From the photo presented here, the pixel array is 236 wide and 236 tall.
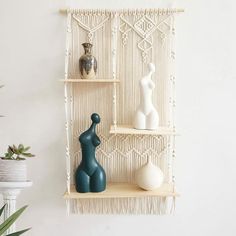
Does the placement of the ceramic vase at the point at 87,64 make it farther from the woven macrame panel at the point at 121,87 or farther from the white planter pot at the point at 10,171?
the white planter pot at the point at 10,171

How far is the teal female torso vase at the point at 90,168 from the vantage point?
1.41 metres

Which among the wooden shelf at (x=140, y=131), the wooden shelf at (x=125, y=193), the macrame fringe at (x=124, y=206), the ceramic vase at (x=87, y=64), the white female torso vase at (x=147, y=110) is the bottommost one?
the macrame fringe at (x=124, y=206)

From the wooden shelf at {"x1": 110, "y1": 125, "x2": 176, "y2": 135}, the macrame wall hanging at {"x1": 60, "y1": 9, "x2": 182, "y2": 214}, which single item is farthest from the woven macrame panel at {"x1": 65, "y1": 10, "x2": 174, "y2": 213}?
the wooden shelf at {"x1": 110, "y1": 125, "x2": 176, "y2": 135}

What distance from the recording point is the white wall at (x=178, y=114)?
150 centimetres

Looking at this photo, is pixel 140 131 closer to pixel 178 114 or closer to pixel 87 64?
pixel 178 114

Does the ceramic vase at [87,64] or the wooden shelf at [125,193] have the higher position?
the ceramic vase at [87,64]

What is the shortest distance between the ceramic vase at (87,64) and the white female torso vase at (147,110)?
20 cm

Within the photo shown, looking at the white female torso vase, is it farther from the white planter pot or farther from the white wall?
the white planter pot

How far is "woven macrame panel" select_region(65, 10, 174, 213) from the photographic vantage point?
1486 millimetres

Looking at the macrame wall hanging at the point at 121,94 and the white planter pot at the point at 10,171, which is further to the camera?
the macrame wall hanging at the point at 121,94

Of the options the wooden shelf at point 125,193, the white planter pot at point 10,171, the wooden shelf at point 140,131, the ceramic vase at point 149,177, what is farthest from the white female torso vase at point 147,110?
the white planter pot at point 10,171

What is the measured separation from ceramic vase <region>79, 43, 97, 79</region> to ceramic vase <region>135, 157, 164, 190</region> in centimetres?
43

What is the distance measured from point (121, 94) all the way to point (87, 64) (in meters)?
0.21

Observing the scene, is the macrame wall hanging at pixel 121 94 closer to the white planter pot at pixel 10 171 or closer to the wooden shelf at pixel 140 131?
the wooden shelf at pixel 140 131
